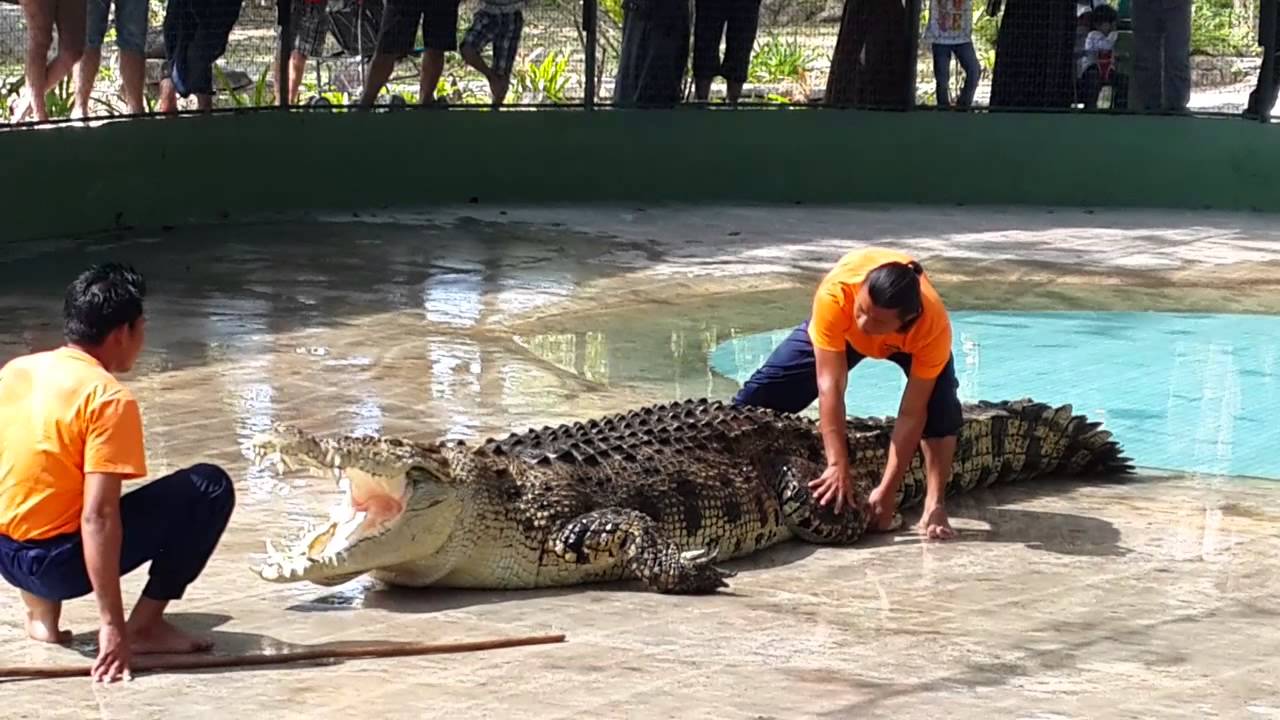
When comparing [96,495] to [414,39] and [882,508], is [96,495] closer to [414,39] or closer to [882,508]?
[882,508]

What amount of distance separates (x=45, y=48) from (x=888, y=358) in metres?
6.24

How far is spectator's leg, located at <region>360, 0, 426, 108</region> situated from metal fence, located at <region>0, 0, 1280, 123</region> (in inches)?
0.5

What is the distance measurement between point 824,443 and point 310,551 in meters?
1.53

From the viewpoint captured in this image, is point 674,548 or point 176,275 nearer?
point 674,548

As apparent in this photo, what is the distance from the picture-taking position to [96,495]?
3604mm

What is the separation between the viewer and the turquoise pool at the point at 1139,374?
668cm

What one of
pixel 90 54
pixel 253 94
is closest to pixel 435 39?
pixel 253 94

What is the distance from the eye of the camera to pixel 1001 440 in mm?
5871

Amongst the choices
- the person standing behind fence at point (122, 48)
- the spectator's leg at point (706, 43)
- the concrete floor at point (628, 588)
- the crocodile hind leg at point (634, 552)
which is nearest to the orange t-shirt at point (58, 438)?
the concrete floor at point (628, 588)

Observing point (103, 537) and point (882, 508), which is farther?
point (882, 508)

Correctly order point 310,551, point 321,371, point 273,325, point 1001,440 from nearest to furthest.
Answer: point 310,551 → point 1001,440 → point 321,371 → point 273,325

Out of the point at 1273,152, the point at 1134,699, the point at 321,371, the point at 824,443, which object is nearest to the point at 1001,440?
the point at 824,443

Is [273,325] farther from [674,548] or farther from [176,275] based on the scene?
[674,548]

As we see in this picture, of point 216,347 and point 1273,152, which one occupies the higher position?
point 1273,152
